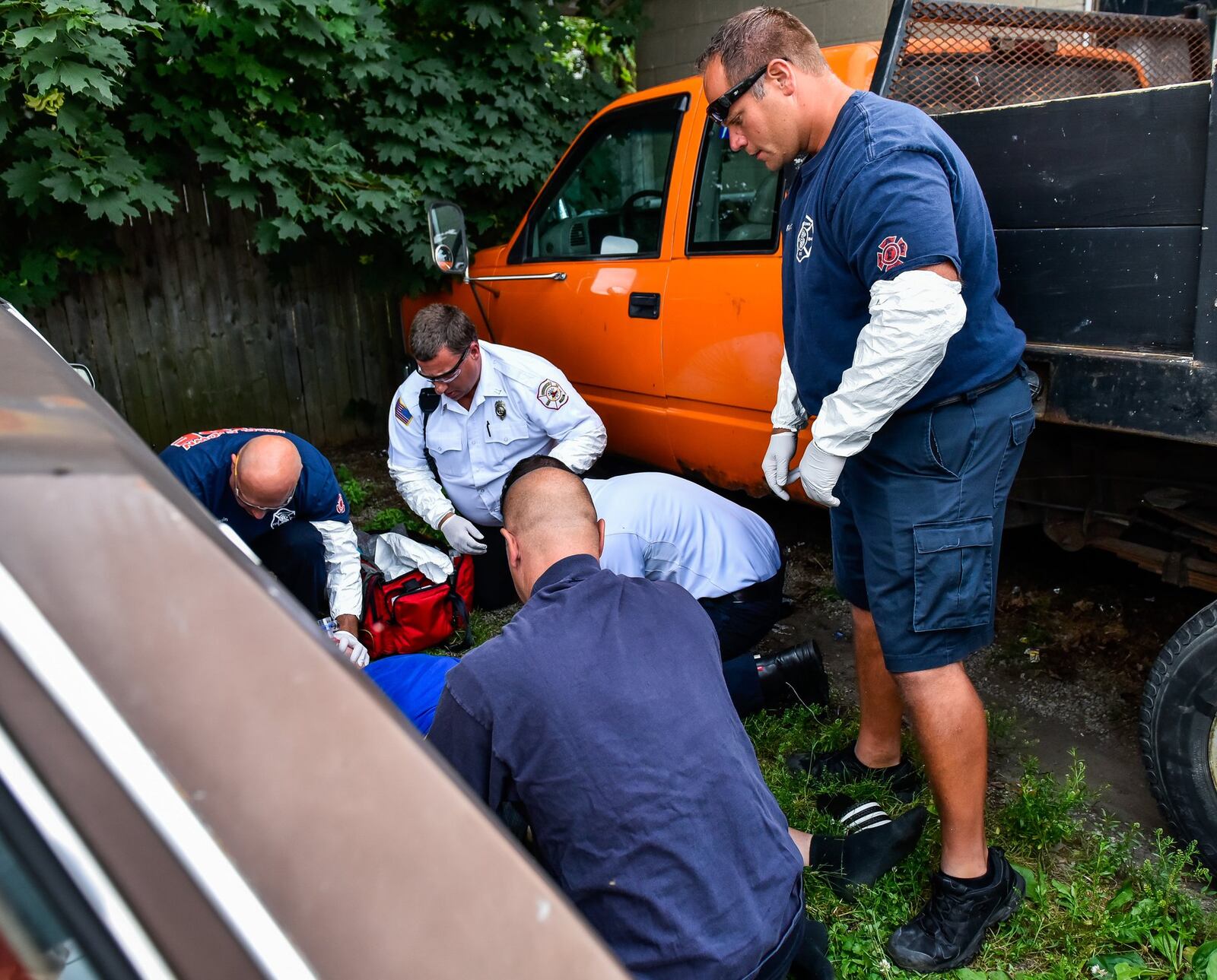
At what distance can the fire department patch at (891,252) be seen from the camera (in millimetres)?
1826

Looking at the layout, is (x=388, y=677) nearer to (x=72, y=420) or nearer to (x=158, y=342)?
(x=72, y=420)

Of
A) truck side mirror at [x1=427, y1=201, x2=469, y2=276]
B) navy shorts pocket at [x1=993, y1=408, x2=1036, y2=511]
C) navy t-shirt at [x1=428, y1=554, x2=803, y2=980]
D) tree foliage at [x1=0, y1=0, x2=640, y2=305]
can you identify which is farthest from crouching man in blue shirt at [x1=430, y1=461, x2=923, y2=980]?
tree foliage at [x1=0, y1=0, x2=640, y2=305]

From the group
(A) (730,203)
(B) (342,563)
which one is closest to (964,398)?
(A) (730,203)

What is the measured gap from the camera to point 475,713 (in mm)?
1478

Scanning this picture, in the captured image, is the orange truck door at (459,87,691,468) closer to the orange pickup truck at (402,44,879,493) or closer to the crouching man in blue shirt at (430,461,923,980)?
the orange pickup truck at (402,44,879,493)

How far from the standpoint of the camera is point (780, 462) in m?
2.53

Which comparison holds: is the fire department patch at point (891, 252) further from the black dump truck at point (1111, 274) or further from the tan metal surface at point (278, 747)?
the tan metal surface at point (278, 747)

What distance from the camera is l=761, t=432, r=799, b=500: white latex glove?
252 centimetres

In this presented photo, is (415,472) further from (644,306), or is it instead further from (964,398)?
(964,398)

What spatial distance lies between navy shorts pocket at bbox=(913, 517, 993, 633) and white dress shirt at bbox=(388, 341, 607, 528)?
184 centimetres

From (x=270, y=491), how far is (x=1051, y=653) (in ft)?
8.86

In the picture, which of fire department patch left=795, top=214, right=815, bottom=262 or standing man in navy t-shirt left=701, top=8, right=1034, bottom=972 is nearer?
standing man in navy t-shirt left=701, top=8, right=1034, bottom=972

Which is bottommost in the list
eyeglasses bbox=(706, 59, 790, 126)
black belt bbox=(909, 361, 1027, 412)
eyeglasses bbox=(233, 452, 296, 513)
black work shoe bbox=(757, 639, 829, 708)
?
black work shoe bbox=(757, 639, 829, 708)

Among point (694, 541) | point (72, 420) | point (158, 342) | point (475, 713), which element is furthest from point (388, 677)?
point (158, 342)
